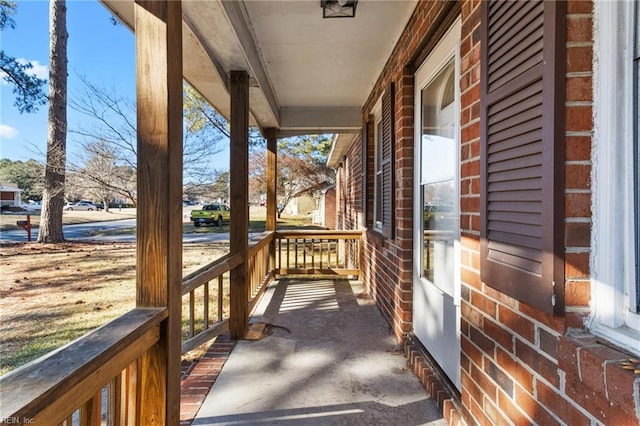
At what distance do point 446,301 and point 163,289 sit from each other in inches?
64.6

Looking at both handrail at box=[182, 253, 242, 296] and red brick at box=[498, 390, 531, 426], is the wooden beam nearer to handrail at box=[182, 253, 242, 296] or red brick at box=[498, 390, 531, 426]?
handrail at box=[182, 253, 242, 296]

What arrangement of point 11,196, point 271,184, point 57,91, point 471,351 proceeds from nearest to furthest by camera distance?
point 471,351
point 271,184
point 57,91
point 11,196

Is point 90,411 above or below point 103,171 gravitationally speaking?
below

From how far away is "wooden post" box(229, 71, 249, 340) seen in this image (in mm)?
3213

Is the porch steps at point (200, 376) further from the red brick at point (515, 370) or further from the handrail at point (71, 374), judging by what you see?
the red brick at point (515, 370)

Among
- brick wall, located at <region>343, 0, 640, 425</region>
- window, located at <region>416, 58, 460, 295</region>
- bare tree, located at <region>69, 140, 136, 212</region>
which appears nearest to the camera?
brick wall, located at <region>343, 0, 640, 425</region>

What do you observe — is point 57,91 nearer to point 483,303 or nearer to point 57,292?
point 57,292

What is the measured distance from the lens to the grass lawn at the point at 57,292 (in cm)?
383

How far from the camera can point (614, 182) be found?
0.93 meters

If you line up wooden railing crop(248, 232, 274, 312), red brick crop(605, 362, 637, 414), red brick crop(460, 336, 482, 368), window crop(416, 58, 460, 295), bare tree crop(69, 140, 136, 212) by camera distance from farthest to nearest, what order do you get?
bare tree crop(69, 140, 136, 212)
wooden railing crop(248, 232, 274, 312)
window crop(416, 58, 460, 295)
red brick crop(460, 336, 482, 368)
red brick crop(605, 362, 637, 414)

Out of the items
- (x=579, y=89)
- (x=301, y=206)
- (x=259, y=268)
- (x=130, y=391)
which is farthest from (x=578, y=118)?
(x=301, y=206)

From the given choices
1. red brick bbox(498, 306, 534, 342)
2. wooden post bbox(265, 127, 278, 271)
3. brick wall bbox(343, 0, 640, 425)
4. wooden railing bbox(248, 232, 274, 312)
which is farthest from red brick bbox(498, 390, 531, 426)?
wooden post bbox(265, 127, 278, 271)

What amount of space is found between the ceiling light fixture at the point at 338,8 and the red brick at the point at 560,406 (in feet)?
8.12

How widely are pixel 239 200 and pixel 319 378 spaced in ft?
5.50
